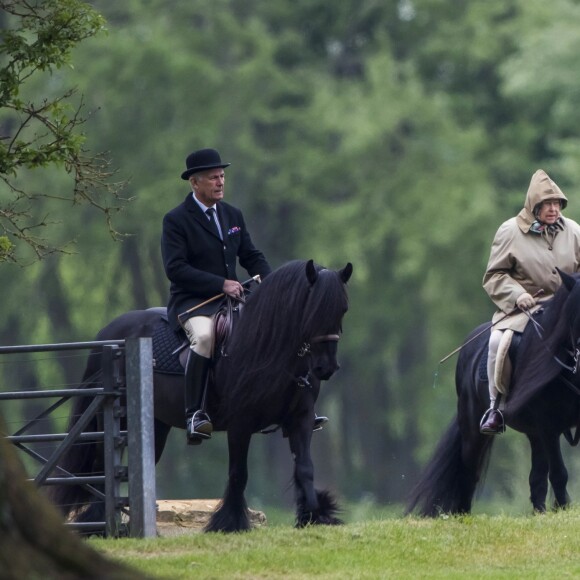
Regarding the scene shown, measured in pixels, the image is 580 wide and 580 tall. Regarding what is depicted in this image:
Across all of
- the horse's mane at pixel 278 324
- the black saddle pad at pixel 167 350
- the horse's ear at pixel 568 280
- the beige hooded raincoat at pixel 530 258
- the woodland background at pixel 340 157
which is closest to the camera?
the horse's mane at pixel 278 324

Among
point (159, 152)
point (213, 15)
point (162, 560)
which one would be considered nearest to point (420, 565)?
point (162, 560)

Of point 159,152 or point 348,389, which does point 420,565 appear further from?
point 348,389

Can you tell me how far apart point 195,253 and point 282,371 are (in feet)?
4.61

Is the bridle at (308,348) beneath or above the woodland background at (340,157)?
beneath

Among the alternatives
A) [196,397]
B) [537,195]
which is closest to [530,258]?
[537,195]

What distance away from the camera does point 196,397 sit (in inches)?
517

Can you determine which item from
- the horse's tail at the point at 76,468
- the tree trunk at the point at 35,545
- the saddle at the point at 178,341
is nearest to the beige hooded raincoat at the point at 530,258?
the saddle at the point at 178,341

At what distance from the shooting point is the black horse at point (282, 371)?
12.4 metres

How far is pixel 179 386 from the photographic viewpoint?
44.6 ft

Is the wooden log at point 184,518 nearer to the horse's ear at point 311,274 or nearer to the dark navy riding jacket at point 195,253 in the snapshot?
the dark navy riding jacket at point 195,253

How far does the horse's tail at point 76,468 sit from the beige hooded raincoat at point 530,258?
3.43 m

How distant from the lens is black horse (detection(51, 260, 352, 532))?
40.6ft

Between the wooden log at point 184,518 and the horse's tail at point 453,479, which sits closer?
the wooden log at point 184,518

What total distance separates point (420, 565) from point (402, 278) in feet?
92.8
